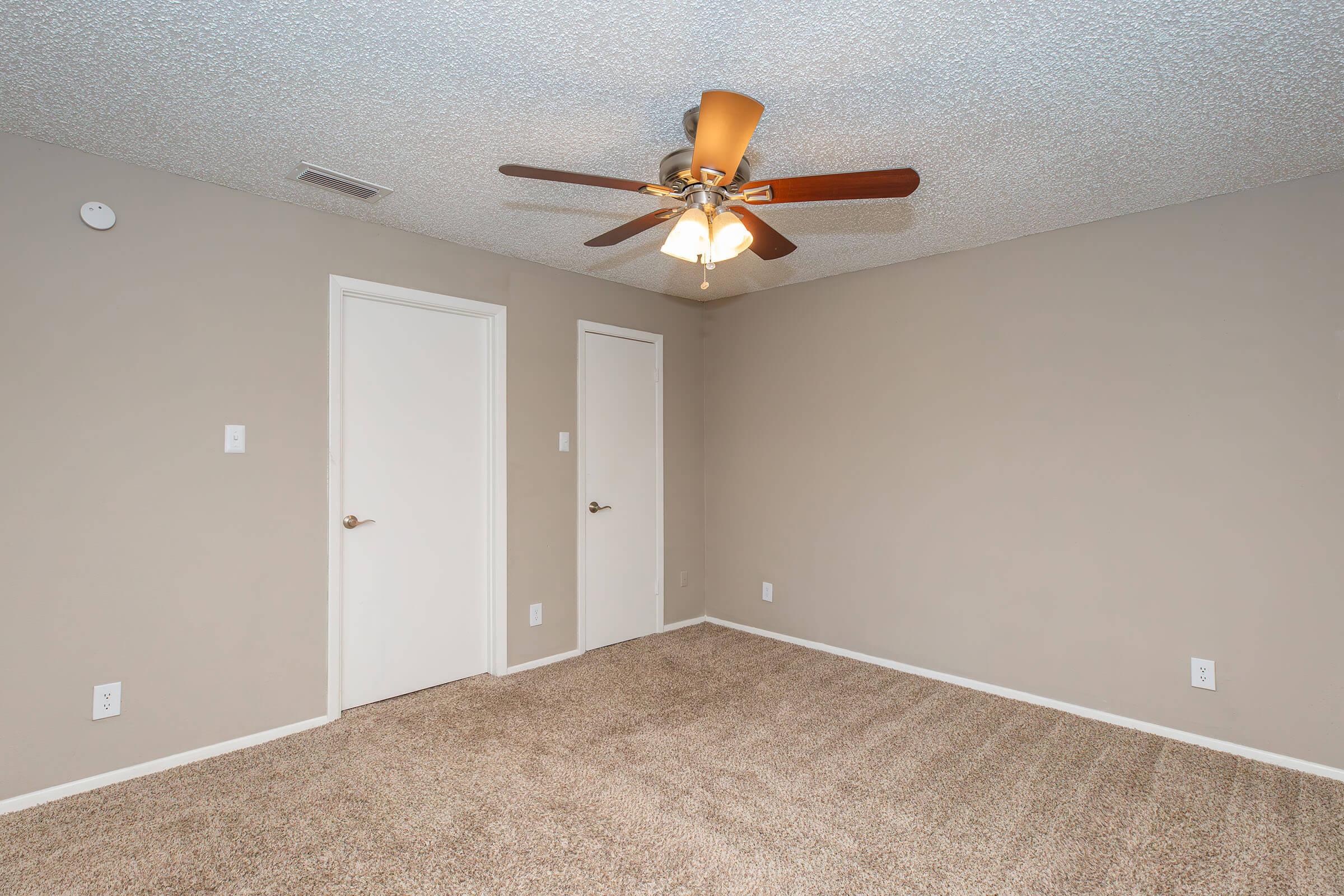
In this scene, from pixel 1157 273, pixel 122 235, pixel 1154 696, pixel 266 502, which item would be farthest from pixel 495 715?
pixel 1157 273

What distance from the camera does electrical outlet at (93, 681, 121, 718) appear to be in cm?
240

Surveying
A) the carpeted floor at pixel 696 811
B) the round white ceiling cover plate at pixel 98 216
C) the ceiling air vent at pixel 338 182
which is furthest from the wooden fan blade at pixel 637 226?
the carpeted floor at pixel 696 811

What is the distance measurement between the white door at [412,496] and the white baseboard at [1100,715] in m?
2.05

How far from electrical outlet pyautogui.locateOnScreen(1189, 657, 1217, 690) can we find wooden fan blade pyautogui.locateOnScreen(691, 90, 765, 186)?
2.80 meters

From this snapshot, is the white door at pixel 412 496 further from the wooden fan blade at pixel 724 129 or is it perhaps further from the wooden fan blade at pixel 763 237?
the wooden fan blade at pixel 724 129

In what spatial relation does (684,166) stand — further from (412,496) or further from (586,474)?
(586,474)

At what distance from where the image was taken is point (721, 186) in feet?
6.81

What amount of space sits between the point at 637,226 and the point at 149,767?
2716 mm

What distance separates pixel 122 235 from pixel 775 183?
95.4 inches

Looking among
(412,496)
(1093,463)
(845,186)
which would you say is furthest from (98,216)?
(1093,463)

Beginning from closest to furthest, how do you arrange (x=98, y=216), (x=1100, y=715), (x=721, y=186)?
(x=721, y=186) < (x=98, y=216) < (x=1100, y=715)

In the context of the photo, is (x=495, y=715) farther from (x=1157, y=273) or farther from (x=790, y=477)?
(x=1157, y=273)

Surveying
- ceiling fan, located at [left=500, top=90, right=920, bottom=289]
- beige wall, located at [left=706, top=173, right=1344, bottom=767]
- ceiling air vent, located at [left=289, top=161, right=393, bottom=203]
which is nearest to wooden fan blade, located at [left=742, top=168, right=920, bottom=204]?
ceiling fan, located at [left=500, top=90, right=920, bottom=289]

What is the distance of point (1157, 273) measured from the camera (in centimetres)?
289
